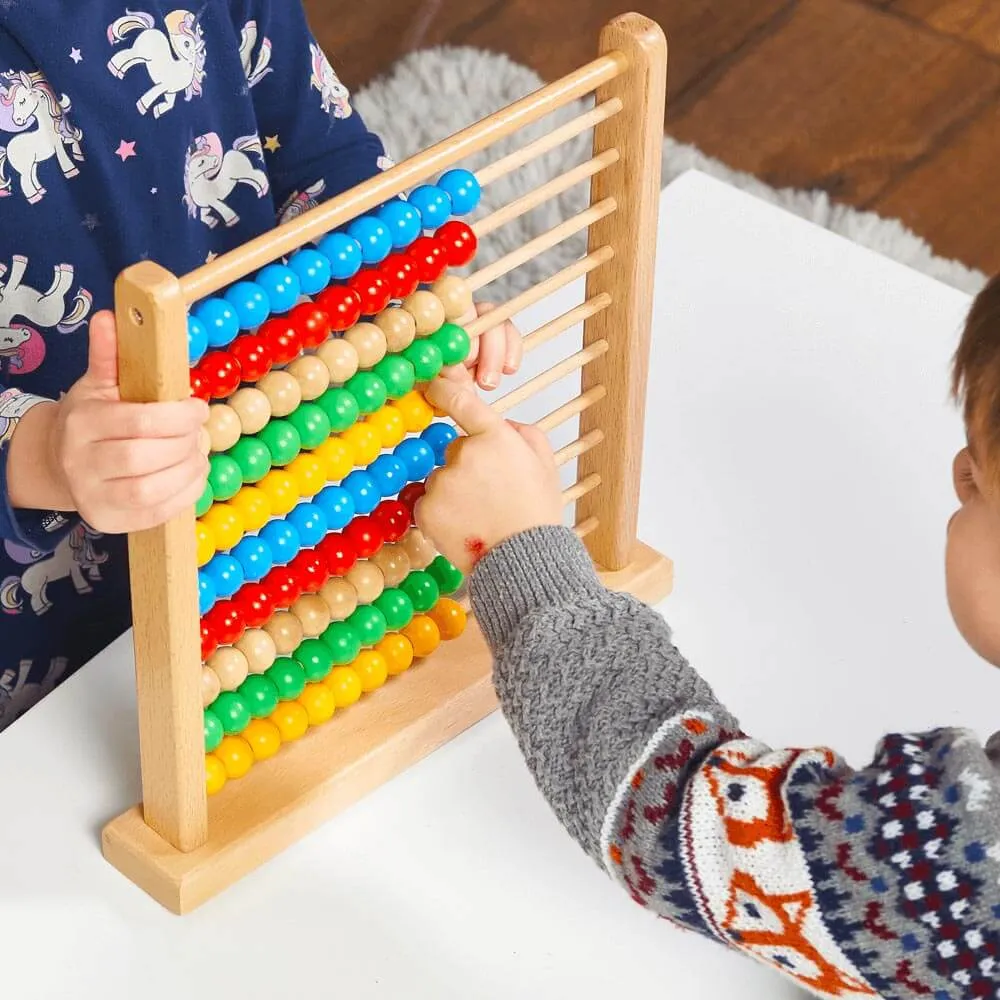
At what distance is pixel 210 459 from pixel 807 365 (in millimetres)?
490

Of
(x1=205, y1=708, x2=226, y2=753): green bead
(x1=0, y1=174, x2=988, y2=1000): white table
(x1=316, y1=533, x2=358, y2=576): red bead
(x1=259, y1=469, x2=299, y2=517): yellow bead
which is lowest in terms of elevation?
(x1=0, y1=174, x2=988, y2=1000): white table

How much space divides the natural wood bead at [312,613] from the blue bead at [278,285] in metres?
0.17

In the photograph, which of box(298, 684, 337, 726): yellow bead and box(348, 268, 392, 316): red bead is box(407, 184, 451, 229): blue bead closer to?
box(348, 268, 392, 316): red bead

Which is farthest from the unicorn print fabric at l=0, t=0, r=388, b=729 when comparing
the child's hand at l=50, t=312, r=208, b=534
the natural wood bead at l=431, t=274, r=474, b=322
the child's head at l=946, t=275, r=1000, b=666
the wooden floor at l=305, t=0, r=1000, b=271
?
the wooden floor at l=305, t=0, r=1000, b=271

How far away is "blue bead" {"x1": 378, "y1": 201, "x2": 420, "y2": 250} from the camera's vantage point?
2.41ft

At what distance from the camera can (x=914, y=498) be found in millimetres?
975

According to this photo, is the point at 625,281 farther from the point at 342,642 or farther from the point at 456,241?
the point at 342,642

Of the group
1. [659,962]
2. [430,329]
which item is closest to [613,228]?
[430,329]

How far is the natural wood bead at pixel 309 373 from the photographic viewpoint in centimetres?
71

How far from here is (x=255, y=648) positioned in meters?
0.77

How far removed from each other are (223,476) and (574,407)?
9.3 inches

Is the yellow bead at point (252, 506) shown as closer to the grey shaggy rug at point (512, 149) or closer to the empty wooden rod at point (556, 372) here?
the empty wooden rod at point (556, 372)

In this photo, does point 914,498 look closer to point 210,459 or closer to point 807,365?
point 807,365

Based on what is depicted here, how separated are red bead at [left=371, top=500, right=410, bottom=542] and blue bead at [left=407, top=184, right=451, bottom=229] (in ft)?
0.45
